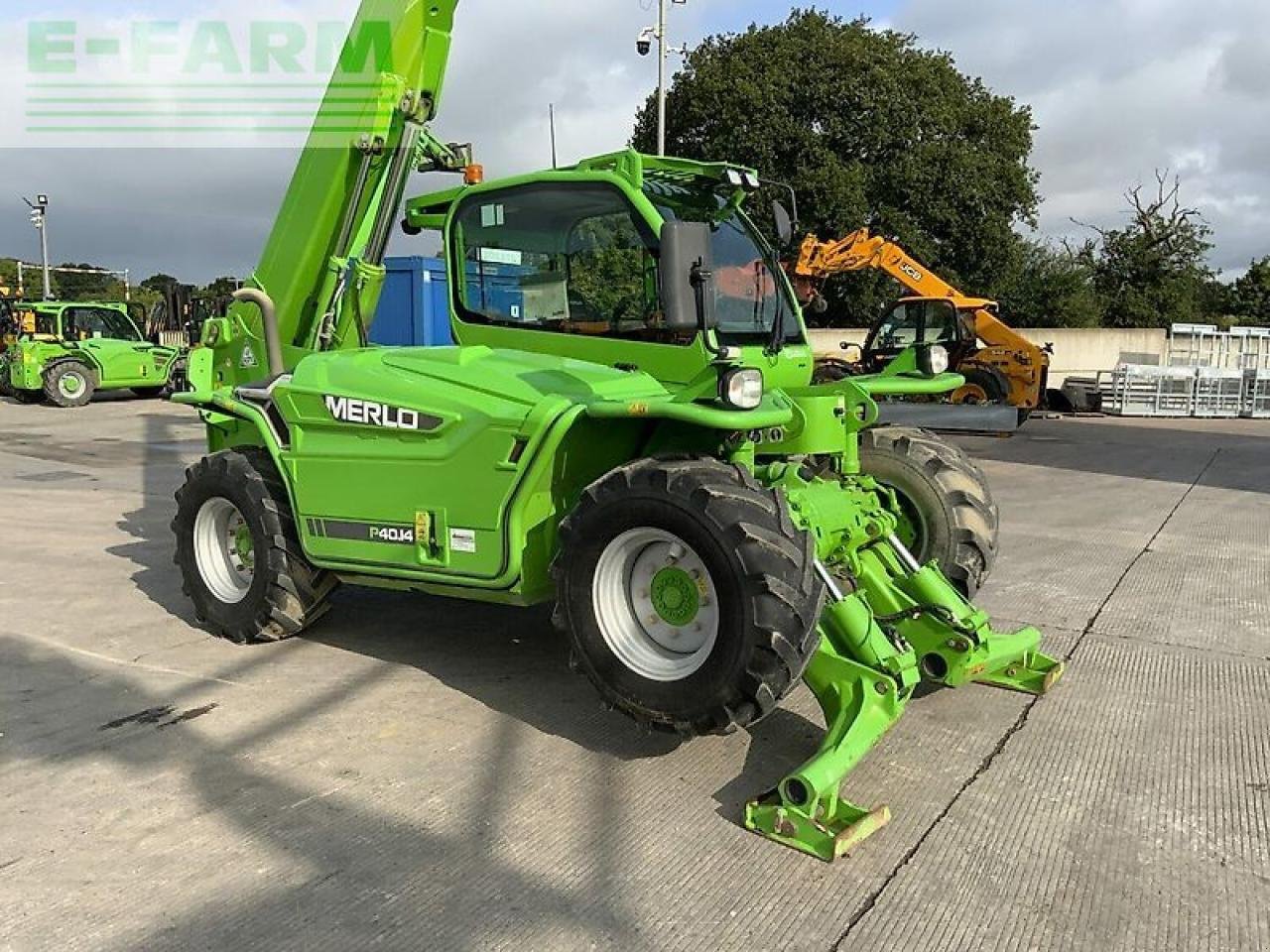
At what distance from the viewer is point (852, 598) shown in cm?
391

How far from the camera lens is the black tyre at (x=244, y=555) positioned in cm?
517

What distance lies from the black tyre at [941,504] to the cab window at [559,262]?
59.5 inches

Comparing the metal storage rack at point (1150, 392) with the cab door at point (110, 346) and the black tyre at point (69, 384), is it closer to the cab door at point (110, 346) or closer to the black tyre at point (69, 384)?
the cab door at point (110, 346)

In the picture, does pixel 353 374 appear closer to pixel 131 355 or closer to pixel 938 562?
pixel 938 562

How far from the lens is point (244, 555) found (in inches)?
221

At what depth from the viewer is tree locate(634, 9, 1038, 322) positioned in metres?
29.0

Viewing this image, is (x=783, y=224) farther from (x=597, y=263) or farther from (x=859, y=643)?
(x=859, y=643)

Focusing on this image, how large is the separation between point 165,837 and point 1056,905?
110 inches

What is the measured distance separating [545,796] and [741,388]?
1640 millimetres

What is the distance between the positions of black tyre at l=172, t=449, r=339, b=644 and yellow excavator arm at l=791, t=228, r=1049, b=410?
12906mm

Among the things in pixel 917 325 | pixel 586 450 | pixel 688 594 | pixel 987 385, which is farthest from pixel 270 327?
pixel 987 385

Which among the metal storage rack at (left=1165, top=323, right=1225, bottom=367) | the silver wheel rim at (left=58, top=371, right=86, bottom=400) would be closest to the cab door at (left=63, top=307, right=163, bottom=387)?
the silver wheel rim at (left=58, top=371, right=86, bottom=400)

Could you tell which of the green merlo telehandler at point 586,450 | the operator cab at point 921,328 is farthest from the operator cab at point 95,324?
the green merlo telehandler at point 586,450

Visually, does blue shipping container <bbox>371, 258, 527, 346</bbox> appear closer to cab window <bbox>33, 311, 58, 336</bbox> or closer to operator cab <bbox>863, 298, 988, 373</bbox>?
operator cab <bbox>863, 298, 988, 373</bbox>
